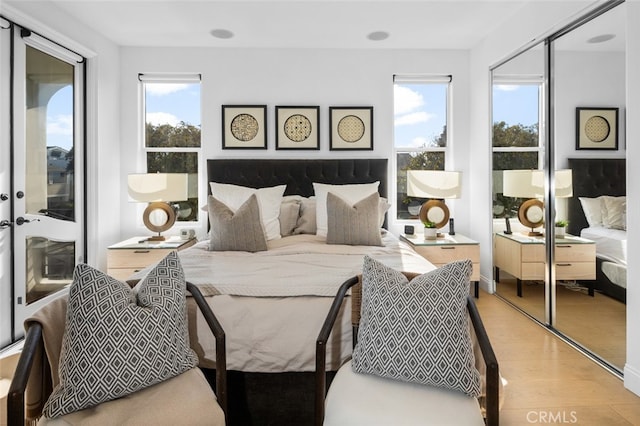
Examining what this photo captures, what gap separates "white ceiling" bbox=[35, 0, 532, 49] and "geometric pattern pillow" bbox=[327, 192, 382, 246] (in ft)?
5.74

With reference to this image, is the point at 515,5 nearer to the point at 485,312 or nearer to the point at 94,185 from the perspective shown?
the point at 485,312

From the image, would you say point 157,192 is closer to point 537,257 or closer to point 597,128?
point 537,257

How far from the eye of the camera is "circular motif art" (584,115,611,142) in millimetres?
2711

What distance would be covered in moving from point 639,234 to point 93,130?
4.56 metres

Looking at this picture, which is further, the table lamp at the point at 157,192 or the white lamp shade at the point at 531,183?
the table lamp at the point at 157,192

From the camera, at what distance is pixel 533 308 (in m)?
3.65

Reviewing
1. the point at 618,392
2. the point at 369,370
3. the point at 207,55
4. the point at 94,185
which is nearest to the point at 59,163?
the point at 94,185

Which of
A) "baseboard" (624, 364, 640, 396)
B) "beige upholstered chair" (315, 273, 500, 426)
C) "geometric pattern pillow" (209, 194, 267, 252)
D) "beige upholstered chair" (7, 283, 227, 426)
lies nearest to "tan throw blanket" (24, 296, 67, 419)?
"beige upholstered chair" (7, 283, 227, 426)

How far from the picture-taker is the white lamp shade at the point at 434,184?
4332 millimetres

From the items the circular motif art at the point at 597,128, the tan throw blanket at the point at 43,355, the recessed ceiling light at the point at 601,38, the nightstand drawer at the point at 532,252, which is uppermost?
the recessed ceiling light at the point at 601,38

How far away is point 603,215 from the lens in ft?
9.12

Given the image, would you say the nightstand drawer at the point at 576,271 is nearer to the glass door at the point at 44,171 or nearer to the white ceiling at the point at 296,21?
the white ceiling at the point at 296,21

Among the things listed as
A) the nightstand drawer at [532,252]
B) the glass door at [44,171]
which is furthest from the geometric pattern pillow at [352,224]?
the glass door at [44,171]

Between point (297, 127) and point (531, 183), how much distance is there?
8.01 feet
